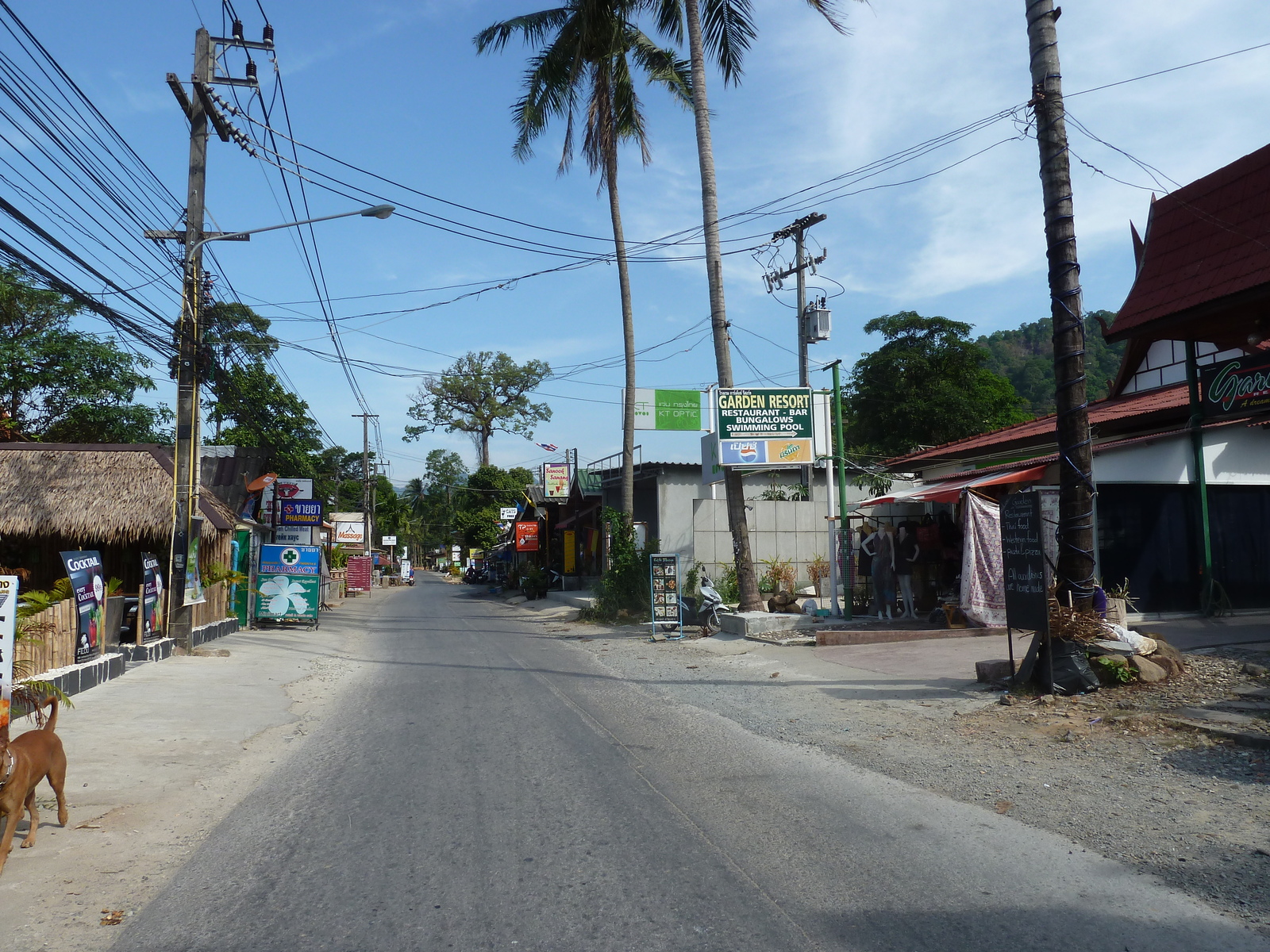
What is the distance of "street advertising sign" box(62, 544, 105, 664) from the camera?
1104 centimetres

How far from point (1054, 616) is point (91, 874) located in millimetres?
8451

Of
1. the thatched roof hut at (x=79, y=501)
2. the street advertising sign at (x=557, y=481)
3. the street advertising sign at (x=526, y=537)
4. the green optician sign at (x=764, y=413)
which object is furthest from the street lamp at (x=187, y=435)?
the street advertising sign at (x=526, y=537)

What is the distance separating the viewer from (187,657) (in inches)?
582

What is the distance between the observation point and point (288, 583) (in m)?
21.3

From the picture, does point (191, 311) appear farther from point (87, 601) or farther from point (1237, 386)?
point (1237, 386)

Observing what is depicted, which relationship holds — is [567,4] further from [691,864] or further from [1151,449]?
[691,864]

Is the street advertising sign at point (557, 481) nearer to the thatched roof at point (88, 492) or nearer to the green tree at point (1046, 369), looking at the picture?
the green tree at point (1046, 369)

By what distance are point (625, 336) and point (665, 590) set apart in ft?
29.1

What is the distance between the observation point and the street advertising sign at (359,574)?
48000 mm

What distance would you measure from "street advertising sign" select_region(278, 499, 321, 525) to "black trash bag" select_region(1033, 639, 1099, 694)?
67.6ft

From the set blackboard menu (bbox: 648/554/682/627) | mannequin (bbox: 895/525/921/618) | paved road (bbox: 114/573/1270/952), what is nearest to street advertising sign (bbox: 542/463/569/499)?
blackboard menu (bbox: 648/554/682/627)

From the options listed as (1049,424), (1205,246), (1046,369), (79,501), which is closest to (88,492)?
(79,501)

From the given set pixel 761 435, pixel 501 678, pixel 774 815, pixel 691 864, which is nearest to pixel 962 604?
pixel 761 435

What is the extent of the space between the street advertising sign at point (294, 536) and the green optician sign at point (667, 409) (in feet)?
32.3
